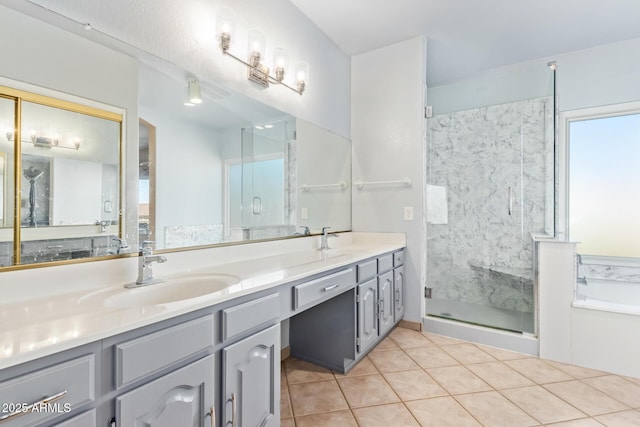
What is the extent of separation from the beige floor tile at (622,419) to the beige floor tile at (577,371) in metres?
0.36

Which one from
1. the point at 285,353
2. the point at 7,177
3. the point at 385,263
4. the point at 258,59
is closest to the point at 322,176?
the point at 385,263

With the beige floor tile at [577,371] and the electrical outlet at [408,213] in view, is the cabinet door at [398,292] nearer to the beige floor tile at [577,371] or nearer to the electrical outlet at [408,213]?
the electrical outlet at [408,213]

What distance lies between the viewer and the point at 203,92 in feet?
5.26

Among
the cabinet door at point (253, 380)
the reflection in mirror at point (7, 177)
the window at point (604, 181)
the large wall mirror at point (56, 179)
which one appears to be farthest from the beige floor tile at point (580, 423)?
the reflection in mirror at point (7, 177)

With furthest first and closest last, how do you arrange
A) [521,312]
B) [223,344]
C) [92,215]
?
[521,312]
[92,215]
[223,344]

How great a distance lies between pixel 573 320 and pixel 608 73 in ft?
7.32

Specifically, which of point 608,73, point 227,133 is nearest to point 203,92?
point 227,133

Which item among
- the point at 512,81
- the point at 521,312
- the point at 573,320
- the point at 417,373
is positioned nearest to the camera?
the point at 417,373

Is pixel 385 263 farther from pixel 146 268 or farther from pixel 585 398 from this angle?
pixel 146 268

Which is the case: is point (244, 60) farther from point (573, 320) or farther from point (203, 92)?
point (573, 320)

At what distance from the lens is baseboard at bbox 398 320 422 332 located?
2707 millimetres

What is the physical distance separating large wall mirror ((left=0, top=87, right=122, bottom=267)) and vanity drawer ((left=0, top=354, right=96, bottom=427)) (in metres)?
0.54

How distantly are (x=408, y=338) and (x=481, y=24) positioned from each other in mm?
2578

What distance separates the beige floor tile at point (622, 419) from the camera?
59.7 inches
